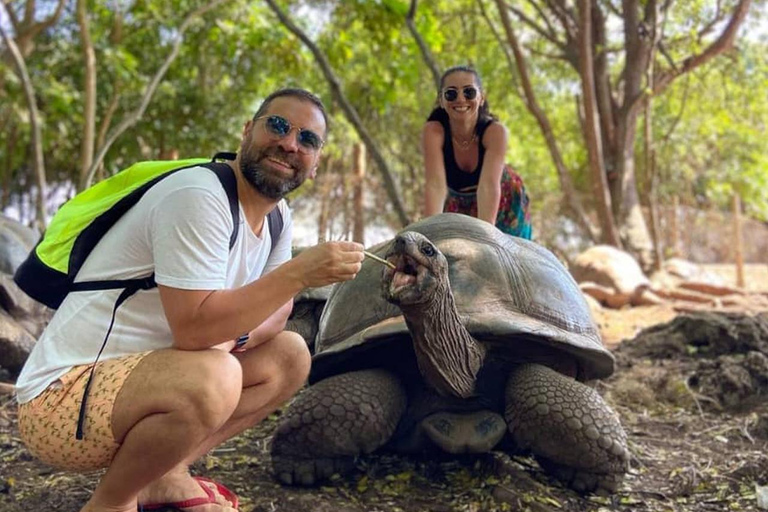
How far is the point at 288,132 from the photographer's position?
170 centimetres

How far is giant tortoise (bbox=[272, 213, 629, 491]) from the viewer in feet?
6.93

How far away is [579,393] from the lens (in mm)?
2229

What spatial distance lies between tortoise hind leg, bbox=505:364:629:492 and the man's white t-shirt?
1.01m

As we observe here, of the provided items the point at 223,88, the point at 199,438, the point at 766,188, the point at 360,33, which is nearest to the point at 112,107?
the point at 360,33

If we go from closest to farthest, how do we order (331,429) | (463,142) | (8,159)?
(331,429)
(463,142)
(8,159)

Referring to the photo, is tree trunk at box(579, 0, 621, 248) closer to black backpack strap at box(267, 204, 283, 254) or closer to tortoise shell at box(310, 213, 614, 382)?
tortoise shell at box(310, 213, 614, 382)

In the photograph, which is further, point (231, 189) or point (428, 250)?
point (428, 250)

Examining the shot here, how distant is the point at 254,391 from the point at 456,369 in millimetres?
605

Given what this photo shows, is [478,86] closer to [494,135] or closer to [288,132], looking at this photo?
[494,135]

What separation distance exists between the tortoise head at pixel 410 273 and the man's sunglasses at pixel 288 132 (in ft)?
1.18

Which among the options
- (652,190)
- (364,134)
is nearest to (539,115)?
(364,134)

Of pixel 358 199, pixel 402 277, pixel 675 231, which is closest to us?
pixel 402 277

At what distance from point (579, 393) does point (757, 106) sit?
31.4 feet

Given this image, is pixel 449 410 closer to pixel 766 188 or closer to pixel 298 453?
pixel 298 453
